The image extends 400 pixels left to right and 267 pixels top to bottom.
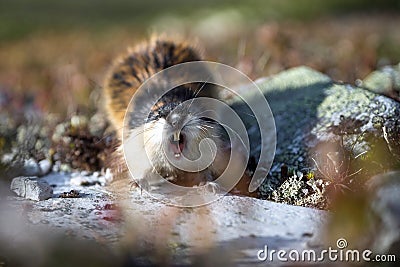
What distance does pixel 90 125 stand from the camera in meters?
6.88

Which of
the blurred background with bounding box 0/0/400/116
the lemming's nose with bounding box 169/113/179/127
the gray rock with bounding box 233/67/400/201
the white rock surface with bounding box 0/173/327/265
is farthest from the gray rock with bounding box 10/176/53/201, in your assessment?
the blurred background with bounding box 0/0/400/116

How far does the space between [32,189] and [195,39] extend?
4.93 meters

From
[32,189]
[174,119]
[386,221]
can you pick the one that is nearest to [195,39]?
[174,119]

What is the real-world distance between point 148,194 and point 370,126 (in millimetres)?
1970

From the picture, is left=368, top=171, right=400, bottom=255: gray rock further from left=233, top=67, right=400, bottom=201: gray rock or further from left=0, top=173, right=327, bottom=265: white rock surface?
left=233, top=67, right=400, bottom=201: gray rock

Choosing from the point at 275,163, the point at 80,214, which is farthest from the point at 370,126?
the point at 80,214

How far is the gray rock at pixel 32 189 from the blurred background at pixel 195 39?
2.63 meters

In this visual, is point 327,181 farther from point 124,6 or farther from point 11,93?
point 124,6

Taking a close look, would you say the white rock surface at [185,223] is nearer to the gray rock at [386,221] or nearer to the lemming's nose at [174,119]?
the gray rock at [386,221]

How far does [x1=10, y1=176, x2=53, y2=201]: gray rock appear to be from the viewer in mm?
4629

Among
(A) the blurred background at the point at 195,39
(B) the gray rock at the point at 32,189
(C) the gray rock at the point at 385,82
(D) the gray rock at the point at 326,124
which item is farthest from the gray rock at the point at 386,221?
(A) the blurred background at the point at 195,39

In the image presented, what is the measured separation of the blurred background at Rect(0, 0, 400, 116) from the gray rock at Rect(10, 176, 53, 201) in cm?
263

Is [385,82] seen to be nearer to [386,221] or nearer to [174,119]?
[174,119]

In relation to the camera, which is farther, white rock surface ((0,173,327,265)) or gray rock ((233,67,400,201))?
gray rock ((233,67,400,201))
